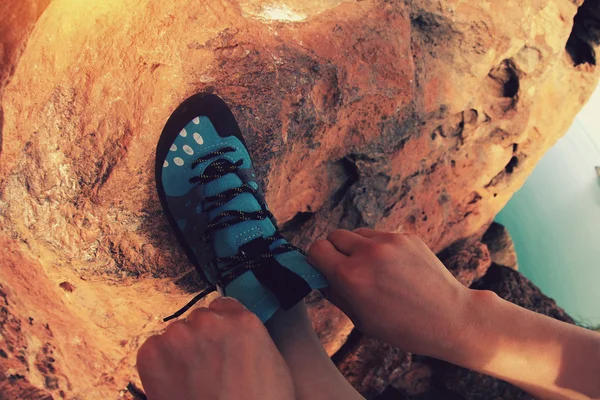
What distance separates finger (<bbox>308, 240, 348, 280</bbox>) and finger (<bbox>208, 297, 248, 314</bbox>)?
26 centimetres

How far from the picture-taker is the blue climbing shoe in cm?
114

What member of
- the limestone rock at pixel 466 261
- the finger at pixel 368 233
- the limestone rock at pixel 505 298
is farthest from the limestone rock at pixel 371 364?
the finger at pixel 368 233

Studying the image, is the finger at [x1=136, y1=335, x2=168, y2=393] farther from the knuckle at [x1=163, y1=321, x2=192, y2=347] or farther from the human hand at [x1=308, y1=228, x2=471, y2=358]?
A: the human hand at [x1=308, y1=228, x2=471, y2=358]

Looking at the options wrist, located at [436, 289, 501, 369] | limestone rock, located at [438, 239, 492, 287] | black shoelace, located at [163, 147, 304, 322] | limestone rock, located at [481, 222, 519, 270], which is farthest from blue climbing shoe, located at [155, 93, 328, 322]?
limestone rock, located at [481, 222, 519, 270]

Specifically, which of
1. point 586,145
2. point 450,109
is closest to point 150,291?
point 450,109

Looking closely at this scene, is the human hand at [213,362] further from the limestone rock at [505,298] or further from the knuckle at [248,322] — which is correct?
the limestone rock at [505,298]

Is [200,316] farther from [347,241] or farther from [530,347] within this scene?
[530,347]

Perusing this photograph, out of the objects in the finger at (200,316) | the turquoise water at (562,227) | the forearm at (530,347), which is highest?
the finger at (200,316)

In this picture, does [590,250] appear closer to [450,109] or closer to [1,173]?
[450,109]

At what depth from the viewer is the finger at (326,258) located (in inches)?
40.7

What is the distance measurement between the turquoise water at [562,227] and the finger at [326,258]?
141 inches

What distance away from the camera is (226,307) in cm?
90

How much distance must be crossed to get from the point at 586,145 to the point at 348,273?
4.27 m

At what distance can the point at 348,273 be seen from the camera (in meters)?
1.00
